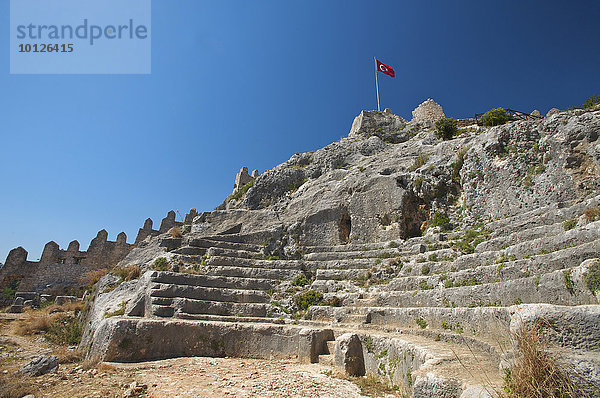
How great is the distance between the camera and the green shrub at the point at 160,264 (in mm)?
12308

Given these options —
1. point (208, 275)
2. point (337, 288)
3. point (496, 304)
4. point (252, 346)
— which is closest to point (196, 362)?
point (252, 346)

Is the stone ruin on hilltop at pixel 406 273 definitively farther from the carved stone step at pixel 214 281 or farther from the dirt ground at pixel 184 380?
the dirt ground at pixel 184 380

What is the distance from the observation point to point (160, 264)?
12531 mm

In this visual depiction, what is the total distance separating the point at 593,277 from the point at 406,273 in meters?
5.63

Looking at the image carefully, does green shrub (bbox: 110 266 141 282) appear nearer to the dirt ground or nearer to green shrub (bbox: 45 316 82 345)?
green shrub (bbox: 45 316 82 345)

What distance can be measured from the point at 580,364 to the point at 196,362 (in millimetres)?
7104

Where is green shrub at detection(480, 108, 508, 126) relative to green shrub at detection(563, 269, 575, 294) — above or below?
above

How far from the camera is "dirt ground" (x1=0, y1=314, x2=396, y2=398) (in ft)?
16.8

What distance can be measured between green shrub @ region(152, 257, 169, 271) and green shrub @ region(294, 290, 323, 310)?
5.07 metres

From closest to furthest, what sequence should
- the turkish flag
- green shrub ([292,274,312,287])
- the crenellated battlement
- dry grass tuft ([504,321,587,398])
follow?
dry grass tuft ([504,321,587,398]), green shrub ([292,274,312,287]), the crenellated battlement, the turkish flag

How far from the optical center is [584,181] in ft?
27.5

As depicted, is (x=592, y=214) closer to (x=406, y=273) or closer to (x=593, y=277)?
(x=593, y=277)

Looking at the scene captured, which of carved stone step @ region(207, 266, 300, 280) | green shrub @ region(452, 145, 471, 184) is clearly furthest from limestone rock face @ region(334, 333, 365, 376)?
green shrub @ region(452, 145, 471, 184)

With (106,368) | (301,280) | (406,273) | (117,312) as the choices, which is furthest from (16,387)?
(406,273)
